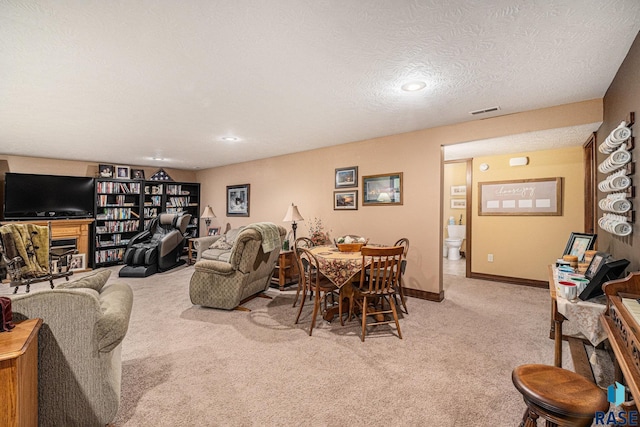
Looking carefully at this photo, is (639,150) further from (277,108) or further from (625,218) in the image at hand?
(277,108)

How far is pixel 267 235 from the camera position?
12.3 feet

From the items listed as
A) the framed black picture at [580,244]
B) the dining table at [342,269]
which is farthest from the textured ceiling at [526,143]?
the dining table at [342,269]

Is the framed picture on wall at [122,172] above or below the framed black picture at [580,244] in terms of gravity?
above

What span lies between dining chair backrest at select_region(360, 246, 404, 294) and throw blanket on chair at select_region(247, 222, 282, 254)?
4.29 feet

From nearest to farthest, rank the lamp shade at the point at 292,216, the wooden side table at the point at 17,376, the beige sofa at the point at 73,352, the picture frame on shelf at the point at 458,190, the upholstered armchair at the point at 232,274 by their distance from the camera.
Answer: the wooden side table at the point at 17,376, the beige sofa at the point at 73,352, the upholstered armchair at the point at 232,274, the lamp shade at the point at 292,216, the picture frame on shelf at the point at 458,190

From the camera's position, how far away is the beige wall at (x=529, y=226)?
14.6ft

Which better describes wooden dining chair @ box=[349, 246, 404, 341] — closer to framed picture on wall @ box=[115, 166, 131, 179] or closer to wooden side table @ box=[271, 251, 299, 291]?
wooden side table @ box=[271, 251, 299, 291]

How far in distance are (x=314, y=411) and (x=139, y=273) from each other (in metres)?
4.82

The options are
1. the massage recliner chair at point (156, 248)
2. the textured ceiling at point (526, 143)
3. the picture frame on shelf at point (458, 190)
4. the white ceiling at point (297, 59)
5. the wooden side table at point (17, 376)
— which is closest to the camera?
the wooden side table at point (17, 376)

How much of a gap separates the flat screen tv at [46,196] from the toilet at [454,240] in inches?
314

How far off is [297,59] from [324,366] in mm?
2314

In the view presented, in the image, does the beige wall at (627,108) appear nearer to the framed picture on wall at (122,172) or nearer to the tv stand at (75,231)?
the tv stand at (75,231)

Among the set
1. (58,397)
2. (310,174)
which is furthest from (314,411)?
(310,174)

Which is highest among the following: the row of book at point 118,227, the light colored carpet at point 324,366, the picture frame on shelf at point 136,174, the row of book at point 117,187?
the picture frame on shelf at point 136,174
